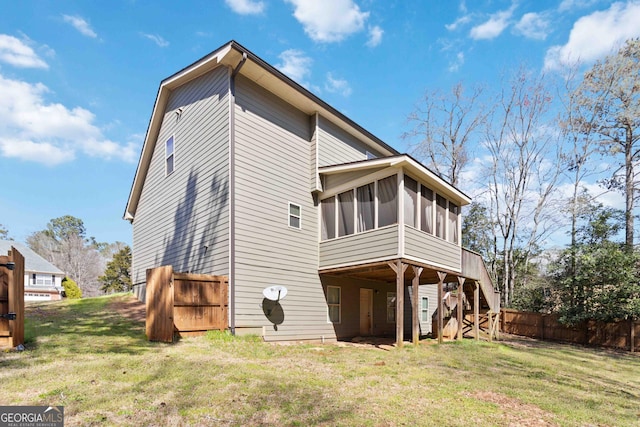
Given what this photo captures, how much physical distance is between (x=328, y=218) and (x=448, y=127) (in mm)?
18128

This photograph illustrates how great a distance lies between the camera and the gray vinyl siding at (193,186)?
10.6m

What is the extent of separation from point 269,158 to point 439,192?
5.93 metres

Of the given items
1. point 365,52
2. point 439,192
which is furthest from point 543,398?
point 365,52

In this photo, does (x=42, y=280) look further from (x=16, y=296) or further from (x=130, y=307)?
(x=16, y=296)

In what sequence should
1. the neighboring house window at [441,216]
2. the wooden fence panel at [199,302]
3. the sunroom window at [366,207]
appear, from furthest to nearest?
the neighboring house window at [441,216], the sunroom window at [366,207], the wooden fence panel at [199,302]

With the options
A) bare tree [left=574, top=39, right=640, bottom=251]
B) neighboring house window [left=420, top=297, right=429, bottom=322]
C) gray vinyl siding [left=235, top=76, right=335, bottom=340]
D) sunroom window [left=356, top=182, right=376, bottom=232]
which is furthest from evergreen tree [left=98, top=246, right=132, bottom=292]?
bare tree [left=574, top=39, right=640, bottom=251]

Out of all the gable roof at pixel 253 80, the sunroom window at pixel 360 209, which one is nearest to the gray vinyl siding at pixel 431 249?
the sunroom window at pixel 360 209

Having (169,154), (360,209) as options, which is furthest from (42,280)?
(360,209)

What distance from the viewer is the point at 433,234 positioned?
12367 millimetres

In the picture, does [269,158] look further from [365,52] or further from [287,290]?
[365,52]

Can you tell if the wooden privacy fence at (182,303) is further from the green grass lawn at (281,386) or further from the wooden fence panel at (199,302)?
the green grass lawn at (281,386)

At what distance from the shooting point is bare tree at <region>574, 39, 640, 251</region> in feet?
65.2

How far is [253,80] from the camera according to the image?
1110 cm

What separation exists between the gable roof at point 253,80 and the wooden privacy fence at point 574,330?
11418mm
